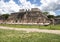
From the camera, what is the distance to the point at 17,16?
79.4 metres

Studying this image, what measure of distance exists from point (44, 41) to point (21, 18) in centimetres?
6515

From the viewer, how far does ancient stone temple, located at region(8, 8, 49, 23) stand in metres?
71.8

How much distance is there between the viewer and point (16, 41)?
13.1 metres

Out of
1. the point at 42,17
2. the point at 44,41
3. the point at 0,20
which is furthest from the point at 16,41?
the point at 0,20

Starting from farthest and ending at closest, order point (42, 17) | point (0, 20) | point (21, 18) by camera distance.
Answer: point (0, 20), point (21, 18), point (42, 17)

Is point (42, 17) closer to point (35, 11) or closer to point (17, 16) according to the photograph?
point (35, 11)

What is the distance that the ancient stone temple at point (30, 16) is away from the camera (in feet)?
235

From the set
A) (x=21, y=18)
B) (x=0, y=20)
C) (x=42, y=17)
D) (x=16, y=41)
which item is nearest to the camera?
(x=16, y=41)

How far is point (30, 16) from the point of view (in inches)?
2950

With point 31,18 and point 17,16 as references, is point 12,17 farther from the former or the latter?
point 31,18

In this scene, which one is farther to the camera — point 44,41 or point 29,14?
point 29,14

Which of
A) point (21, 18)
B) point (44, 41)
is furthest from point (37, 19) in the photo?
point (44, 41)

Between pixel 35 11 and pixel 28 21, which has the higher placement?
pixel 35 11

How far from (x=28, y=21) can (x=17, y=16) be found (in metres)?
8.21
